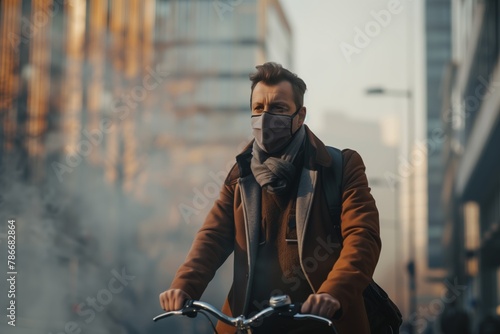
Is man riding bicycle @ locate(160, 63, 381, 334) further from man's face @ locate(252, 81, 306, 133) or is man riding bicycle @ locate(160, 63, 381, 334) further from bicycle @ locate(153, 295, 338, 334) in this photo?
bicycle @ locate(153, 295, 338, 334)

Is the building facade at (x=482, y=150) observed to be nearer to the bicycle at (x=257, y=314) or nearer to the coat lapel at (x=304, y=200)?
the coat lapel at (x=304, y=200)

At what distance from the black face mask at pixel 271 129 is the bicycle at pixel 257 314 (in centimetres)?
57

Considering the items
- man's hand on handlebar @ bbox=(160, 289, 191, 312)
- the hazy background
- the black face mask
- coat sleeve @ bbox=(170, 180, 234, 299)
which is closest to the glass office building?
the hazy background

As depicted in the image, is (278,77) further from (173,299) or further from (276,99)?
(173,299)

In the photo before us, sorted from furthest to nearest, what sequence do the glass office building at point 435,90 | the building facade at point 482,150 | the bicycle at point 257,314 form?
the glass office building at point 435,90, the building facade at point 482,150, the bicycle at point 257,314

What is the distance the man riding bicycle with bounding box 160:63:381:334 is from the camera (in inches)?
133

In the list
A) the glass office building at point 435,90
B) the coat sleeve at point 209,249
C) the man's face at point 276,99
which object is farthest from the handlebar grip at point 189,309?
the glass office building at point 435,90

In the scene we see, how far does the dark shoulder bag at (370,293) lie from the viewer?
3473 millimetres

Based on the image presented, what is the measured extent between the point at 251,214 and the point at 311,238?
213 mm

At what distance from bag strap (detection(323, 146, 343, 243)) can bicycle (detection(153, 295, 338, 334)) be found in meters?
0.47

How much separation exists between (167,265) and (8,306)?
22916mm

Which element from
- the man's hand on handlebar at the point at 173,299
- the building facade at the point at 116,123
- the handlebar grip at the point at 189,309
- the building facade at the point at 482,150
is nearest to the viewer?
the handlebar grip at the point at 189,309

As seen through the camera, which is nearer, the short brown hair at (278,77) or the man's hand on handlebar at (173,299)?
the man's hand on handlebar at (173,299)

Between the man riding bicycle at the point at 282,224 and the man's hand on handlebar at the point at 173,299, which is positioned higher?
the man riding bicycle at the point at 282,224
